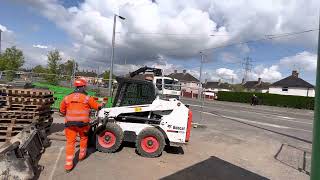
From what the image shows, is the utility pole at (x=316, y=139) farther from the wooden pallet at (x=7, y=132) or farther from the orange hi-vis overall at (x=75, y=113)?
the wooden pallet at (x=7, y=132)

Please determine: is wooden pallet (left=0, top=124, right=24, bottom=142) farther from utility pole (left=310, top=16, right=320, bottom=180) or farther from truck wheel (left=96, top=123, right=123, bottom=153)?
utility pole (left=310, top=16, right=320, bottom=180)

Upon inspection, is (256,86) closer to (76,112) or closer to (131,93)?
(131,93)

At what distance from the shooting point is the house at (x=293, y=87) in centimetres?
6595

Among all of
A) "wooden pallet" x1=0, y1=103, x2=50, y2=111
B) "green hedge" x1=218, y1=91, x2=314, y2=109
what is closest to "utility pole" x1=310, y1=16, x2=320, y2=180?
"wooden pallet" x1=0, y1=103, x2=50, y2=111

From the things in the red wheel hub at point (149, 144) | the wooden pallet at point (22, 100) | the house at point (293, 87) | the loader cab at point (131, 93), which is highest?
the house at point (293, 87)

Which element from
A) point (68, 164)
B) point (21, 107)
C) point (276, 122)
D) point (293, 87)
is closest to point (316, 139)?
point (68, 164)

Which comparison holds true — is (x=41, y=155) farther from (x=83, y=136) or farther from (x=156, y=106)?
(x=156, y=106)

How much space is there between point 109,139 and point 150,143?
1071 millimetres

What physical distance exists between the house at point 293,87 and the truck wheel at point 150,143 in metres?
62.8

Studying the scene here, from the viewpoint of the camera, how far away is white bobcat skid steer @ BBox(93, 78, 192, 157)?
866 cm

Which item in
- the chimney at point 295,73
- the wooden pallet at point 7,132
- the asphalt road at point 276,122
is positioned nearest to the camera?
the wooden pallet at point 7,132

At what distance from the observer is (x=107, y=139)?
28.6 ft

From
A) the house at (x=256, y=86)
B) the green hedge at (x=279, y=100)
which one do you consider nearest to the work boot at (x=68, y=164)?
the green hedge at (x=279, y=100)

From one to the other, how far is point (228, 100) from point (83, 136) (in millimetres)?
51536
